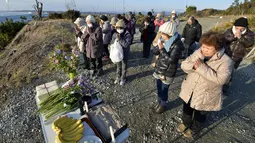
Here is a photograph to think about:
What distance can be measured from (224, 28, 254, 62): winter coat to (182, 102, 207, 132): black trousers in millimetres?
2191

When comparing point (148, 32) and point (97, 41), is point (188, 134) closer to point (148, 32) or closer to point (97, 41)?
point (97, 41)

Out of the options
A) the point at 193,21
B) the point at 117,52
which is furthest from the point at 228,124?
the point at 193,21

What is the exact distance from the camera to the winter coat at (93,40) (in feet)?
15.1

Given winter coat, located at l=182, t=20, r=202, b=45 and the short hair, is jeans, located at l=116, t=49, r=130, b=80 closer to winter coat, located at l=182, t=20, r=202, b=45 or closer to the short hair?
the short hair

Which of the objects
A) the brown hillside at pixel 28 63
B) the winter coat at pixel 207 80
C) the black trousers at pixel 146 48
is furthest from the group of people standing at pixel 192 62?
the brown hillside at pixel 28 63

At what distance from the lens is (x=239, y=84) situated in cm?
516

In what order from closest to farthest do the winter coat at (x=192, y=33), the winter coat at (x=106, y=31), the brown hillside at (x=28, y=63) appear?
the brown hillside at (x=28, y=63), the winter coat at (x=192, y=33), the winter coat at (x=106, y=31)

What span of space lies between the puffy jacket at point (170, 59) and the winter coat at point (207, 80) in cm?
40

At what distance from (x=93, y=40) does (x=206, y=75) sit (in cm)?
352

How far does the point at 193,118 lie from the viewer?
115 inches

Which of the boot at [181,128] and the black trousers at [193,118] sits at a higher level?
the black trousers at [193,118]

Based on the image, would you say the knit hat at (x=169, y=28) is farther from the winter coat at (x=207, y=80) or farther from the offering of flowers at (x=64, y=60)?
the offering of flowers at (x=64, y=60)

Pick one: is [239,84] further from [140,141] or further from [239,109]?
[140,141]

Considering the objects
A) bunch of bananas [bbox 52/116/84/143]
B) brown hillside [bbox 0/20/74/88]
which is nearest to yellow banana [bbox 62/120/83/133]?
bunch of bananas [bbox 52/116/84/143]
